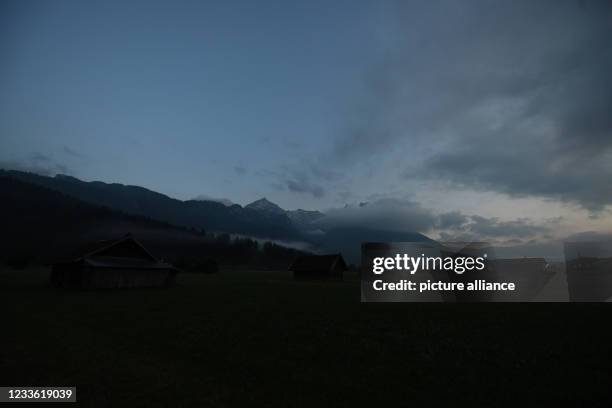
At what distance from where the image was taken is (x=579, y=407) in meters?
8.34

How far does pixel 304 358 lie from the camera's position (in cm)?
1172

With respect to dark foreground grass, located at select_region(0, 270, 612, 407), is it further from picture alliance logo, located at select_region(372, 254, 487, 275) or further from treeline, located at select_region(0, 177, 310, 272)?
treeline, located at select_region(0, 177, 310, 272)

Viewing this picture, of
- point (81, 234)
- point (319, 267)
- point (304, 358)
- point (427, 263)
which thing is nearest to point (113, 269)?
point (427, 263)

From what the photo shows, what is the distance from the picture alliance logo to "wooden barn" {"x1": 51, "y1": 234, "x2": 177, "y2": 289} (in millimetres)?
26135

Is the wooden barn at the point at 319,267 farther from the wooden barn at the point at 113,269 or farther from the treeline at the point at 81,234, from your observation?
the treeline at the point at 81,234

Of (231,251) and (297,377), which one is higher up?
(231,251)

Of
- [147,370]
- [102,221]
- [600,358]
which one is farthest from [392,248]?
[102,221]

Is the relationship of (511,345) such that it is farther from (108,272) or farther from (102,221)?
(102,221)

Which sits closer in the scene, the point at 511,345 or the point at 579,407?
the point at 579,407

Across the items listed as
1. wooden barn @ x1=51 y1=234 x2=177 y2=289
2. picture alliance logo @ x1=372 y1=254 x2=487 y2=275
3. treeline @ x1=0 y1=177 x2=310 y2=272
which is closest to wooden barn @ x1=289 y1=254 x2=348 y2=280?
wooden barn @ x1=51 y1=234 x2=177 y2=289

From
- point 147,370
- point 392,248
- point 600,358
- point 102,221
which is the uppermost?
point 102,221

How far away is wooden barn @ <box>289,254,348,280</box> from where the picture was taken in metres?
63.1

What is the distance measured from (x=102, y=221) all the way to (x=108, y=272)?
4725 inches

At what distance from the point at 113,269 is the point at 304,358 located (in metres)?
31.2
